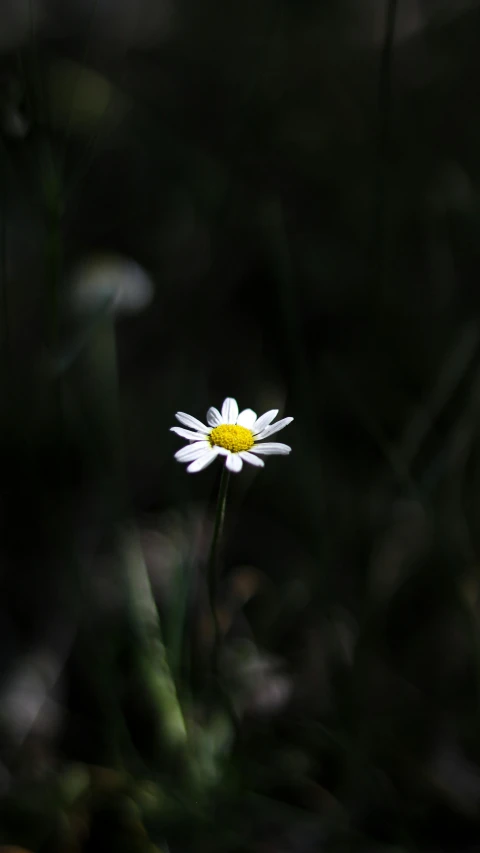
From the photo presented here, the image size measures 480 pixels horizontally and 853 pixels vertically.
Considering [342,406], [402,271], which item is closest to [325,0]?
[402,271]

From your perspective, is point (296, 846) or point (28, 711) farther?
point (28, 711)

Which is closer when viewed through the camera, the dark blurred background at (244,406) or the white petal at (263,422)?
the white petal at (263,422)

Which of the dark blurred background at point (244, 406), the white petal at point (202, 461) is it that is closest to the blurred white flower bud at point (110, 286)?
the dark blurred background at point (244, 406)

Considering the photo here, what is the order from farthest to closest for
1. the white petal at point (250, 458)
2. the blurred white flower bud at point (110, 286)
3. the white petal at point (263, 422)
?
the blurred white flower bud at point (110, 286), the white petal at point (263, 422), the white petal at point (250, 458)

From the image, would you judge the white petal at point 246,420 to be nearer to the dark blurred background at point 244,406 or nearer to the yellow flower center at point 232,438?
the yellow flower center at point 232,438

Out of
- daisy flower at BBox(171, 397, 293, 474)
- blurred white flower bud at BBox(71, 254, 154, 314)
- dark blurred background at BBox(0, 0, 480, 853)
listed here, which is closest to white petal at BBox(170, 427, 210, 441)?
daisy flower at BBox(171, 397, 293, 474)

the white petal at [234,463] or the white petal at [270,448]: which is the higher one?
the white petal at [270,448]

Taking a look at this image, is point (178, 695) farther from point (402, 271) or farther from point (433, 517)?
point (402, 271)

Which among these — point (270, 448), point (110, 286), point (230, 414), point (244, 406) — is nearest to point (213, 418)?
point (230, 414)
